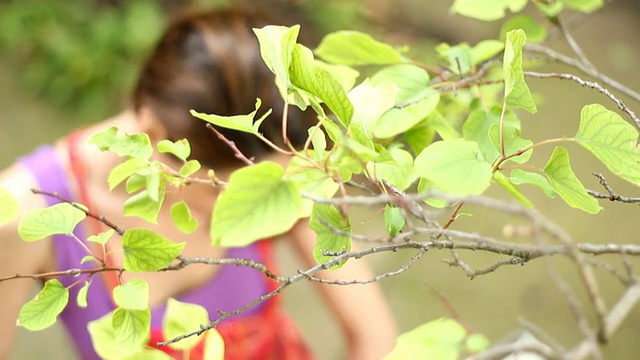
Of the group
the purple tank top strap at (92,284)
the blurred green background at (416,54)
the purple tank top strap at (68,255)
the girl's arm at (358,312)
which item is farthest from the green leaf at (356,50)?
the blurred green background at (416,54)

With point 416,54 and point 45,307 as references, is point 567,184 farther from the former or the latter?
point 416,54

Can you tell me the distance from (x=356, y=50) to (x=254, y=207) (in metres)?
0.24

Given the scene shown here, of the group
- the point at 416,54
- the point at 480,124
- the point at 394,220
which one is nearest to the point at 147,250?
the point at 394,220

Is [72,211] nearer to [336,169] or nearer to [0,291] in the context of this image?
[336,169]

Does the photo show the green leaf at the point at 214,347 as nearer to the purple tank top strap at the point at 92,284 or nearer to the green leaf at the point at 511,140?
the green leaf at the point at 511,140

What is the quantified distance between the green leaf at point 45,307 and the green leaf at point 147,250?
0.15 ft

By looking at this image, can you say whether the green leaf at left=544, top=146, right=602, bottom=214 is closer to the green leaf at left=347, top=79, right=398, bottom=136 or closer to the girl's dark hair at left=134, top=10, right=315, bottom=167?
the green leaf at left=347, top=79, right=398, bottom=136

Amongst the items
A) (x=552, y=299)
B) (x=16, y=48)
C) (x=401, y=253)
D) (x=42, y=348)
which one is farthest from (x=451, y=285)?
(x=16, y=48)

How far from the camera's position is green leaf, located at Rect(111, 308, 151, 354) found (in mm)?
353

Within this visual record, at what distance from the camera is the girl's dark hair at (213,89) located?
37.3 inches

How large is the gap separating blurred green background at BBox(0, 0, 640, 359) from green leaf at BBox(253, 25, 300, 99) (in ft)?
6.11

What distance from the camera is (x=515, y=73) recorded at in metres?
0.33

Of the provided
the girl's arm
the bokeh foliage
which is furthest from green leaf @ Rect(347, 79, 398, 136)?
the bokeh foliage

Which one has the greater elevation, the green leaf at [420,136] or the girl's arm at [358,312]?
the green leaf at [420,136]
